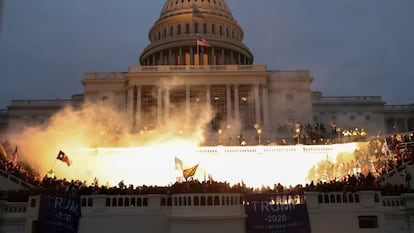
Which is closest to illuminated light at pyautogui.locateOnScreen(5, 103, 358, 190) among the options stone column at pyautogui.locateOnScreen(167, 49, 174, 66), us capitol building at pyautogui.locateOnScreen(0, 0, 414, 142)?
us capitol building at pyautogui.locateOnScreen(0, 0, 414, 142)

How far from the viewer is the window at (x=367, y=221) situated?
19047 millimetres

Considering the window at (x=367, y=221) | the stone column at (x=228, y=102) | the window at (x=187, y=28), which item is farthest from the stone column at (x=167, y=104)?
the window at (x=367, y=221)

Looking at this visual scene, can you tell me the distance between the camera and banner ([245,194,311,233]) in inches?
725

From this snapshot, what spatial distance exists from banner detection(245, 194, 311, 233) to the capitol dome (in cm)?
5121

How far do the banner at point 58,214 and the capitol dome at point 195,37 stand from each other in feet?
170

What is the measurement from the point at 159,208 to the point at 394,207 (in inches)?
441

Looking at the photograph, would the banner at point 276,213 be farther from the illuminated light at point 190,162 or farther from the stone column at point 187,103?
the stone column at point 187,103

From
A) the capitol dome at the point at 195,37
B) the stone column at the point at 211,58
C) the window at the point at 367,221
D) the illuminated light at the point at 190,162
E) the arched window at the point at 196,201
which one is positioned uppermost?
the capitol dome at the point at 195,37

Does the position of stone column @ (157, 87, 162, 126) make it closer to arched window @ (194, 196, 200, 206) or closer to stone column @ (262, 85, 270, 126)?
stone column @ (262, 85, 270, 126)

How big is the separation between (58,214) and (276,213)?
9753mm

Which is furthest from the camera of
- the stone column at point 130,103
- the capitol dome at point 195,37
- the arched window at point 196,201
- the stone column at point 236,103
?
the capitol dome at point 195,37

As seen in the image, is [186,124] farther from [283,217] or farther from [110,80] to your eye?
[283,217]

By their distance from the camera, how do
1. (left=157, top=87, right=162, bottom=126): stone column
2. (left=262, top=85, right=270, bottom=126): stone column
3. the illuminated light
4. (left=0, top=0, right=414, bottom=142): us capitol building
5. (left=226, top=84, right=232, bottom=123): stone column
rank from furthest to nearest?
1. (left=0, top=0, right=414, bottom=142): us capitol building
2. (left=226, top=84, right=232, bottom=123): stone column
3. (left=262, top=85, right=270, bottom=126): stone column
4. (left=157, top=87, right=162, bottom=126): stone column
5. the illuminated light

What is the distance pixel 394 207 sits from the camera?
19547mm
